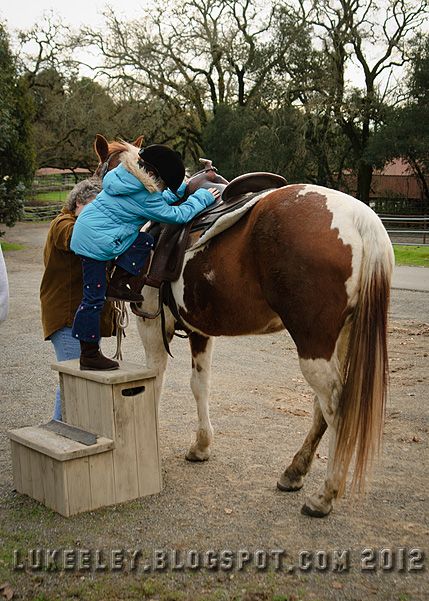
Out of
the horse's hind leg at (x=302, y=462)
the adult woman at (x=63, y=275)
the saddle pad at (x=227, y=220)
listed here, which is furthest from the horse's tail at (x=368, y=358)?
the adult woman at (x=63, y=275)

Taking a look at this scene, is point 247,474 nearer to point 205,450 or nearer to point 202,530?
point 205,450

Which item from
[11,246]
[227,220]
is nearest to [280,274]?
[227,220]

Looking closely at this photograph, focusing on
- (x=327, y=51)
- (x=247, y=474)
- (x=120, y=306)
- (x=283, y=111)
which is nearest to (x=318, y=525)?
(x=247, y=474)

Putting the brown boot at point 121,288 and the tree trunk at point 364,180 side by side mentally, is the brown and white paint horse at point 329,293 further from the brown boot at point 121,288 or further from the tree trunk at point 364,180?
the tree trunk at point 364,180

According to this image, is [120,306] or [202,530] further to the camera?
[120,306]

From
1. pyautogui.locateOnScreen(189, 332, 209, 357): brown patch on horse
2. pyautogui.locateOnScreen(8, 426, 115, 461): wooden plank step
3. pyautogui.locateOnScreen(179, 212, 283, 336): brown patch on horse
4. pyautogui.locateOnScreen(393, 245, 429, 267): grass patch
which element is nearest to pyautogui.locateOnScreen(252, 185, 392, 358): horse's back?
pyautogui.locateOnScreen(179, 212, 283, 336): brown patch on horse

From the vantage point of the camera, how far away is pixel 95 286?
12.3ft

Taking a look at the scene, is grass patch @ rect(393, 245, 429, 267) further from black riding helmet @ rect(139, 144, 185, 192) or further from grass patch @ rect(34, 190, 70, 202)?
grass patch @ rect(34, 190, 70, 202)

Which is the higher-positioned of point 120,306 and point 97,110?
point 97,110

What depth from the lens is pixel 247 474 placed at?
4180mm

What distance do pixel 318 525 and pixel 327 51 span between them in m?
26.9

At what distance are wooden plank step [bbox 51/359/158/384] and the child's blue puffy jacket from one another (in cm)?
66

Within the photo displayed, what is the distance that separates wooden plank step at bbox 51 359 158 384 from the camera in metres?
3.69

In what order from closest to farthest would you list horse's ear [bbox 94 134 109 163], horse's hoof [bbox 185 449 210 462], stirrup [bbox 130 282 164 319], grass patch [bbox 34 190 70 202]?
stirrup [bbox 130 282 164 319] → horse's ear [bbox 94 134 109 163] → horse's hoof [bbox 185 449 210 462] → grass patch [bbox 34 190 70 202]
